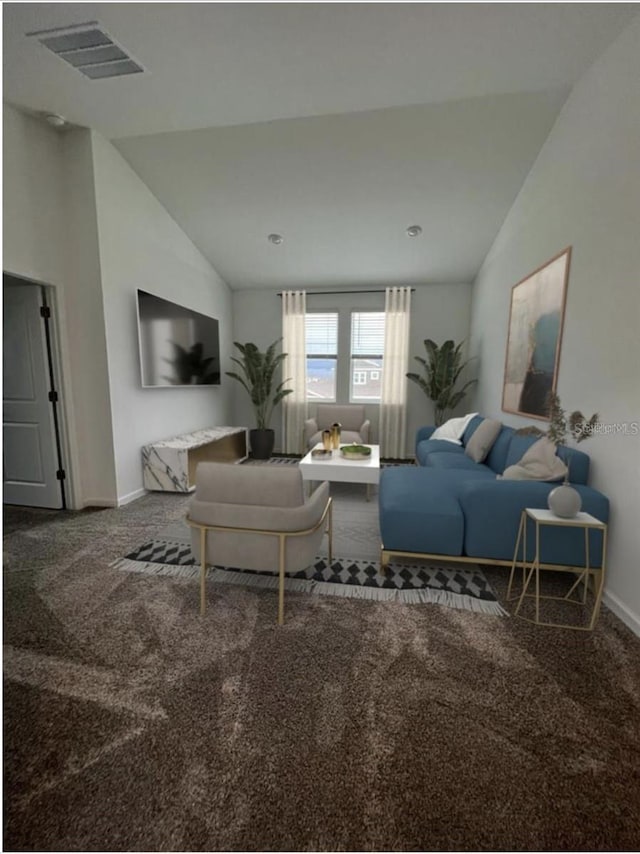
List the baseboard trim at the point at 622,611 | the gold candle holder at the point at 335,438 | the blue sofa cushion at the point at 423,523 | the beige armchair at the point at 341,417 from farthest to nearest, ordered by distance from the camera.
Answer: the beige armchair at the point at 341,417
the gold candle holder at the point at 335,438
the blue sofa cushion at the point at 423,523
the baseboard trim at the point at 622,611

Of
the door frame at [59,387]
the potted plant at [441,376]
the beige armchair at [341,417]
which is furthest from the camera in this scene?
the beige armchair at [341,417]

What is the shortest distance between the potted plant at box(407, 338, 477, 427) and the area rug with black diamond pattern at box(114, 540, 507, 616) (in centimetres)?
306

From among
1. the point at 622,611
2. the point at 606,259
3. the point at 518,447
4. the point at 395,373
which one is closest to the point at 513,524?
the point at 622,611

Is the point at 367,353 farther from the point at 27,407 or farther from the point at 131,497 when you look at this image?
the point at 27,407

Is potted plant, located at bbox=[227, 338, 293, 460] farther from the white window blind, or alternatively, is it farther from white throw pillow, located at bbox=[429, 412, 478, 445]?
white throw pillow, located at bbox=[429, 412, 478, 445]

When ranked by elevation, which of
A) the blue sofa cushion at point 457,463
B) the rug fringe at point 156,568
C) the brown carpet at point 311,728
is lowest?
the brown carpet at point 311,728

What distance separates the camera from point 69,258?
321 cm

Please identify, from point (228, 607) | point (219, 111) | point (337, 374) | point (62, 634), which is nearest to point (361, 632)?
point (228, 607)

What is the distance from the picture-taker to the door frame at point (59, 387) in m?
3.15

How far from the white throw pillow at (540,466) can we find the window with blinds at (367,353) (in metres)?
3.18

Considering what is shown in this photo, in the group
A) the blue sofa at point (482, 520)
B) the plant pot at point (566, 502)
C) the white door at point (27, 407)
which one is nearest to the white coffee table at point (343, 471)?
the blue sofa at point (482, 520)

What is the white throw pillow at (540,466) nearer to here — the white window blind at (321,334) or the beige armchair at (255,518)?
the beige armchair at (255,518)

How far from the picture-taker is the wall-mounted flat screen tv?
12.2ft

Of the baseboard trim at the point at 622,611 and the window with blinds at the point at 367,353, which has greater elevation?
the window with blinds at the point at 367,353
